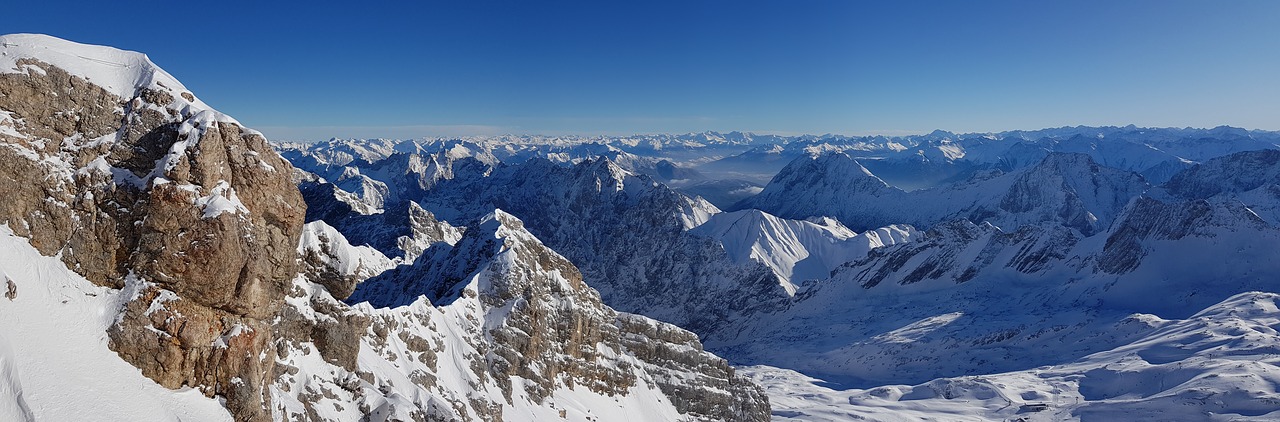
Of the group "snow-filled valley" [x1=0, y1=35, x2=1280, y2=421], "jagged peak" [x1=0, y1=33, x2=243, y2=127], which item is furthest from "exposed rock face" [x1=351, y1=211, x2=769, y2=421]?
"jagged peak" [x1=0, y1=33, x2=243, y2=127]

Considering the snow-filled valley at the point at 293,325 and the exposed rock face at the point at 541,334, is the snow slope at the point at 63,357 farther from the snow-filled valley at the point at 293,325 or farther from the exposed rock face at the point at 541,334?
the exposed rock face at the point at 541,334

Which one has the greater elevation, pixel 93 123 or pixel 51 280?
pixel 93 123

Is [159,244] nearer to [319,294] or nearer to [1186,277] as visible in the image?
[319,294]

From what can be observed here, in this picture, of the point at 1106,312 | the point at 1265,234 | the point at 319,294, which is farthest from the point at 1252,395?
the point at 319,294

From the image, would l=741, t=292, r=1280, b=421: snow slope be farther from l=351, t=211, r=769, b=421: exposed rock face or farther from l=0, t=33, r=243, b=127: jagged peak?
l=0, t=33, r=243, b=127: jagged peak

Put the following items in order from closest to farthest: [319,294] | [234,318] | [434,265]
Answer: [234,318] → [319,294] → [434,265]

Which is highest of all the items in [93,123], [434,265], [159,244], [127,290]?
[93,123]

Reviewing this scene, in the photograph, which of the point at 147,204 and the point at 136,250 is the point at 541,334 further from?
the point at 147,204
